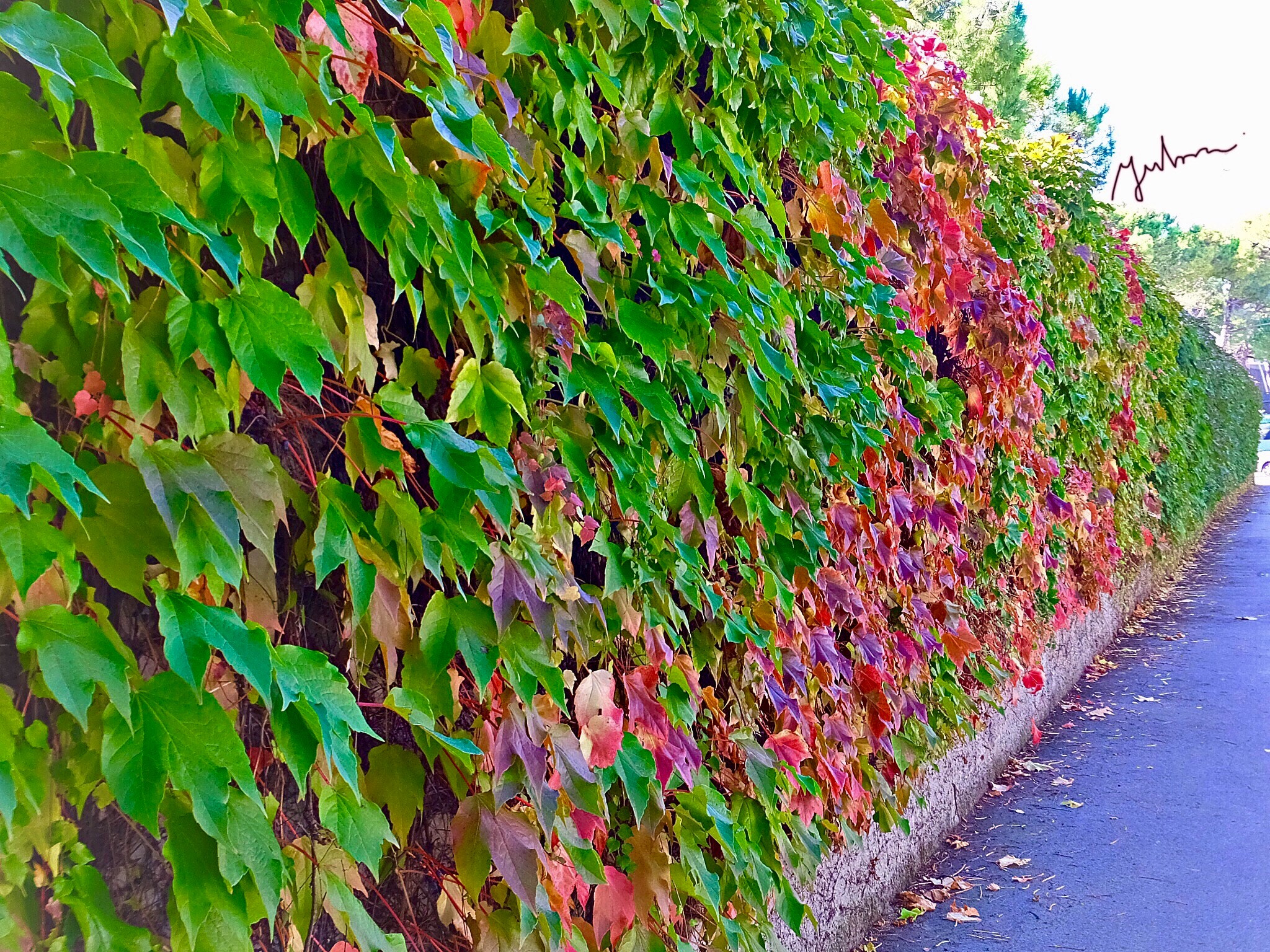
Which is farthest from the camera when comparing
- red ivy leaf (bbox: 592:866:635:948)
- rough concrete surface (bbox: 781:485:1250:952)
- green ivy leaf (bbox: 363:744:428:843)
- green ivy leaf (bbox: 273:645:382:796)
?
rough concrete surface (bbox: 781:485:1250:952)

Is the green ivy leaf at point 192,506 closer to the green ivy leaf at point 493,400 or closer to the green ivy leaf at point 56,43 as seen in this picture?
the green ivy leaf at point 56,43

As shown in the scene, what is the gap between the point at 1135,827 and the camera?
3916 millimetres

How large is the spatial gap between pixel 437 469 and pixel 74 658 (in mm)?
493

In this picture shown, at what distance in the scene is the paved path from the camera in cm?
311

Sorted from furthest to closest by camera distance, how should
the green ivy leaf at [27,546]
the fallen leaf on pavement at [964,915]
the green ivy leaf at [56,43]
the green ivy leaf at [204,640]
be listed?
the fallen leaf on pavement at [964,915], the green ivy leaf at [204,640], the green ivy leaf at [27,546], the green ivy leaf at [56,43]

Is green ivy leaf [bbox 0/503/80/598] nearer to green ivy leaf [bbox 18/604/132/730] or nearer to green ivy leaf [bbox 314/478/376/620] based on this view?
green ivy leaf [bbox 18/604/132/730]

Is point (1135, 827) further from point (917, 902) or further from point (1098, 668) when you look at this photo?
point (1098, 668)

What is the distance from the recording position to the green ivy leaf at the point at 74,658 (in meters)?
0.88

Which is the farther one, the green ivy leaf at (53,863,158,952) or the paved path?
the paved path

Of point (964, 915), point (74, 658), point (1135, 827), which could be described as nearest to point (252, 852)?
point (74, 658)

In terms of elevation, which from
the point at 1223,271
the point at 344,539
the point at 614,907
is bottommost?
the point at 614,907

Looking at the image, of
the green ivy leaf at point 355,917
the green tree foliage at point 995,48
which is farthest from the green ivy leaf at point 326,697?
the green tree foliage at point 995,48

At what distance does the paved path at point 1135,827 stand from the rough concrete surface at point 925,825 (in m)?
0.10

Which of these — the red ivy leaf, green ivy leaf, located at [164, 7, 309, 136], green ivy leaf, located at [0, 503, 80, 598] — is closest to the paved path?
the red ivy leaf
